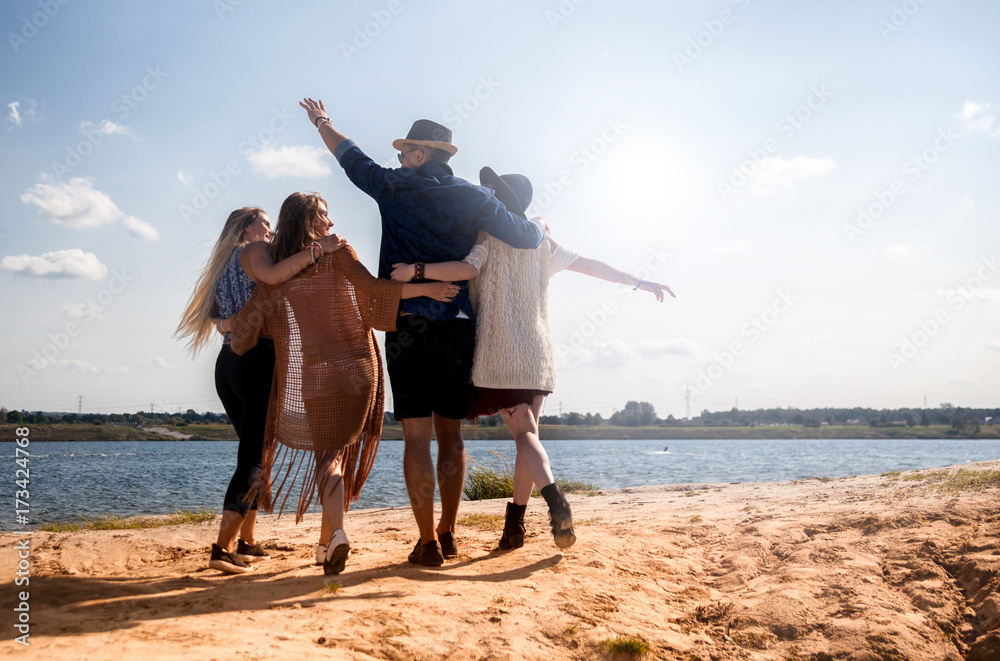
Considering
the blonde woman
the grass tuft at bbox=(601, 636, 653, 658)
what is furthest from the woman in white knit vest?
the grass tuft at bbox=(601, 636, 653, 658)

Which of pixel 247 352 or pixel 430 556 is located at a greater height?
pixel 247 352

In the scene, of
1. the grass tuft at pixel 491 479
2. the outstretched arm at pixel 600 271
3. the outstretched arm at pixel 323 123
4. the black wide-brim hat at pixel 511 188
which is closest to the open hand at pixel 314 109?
the outstretched arm at pixel 323 123

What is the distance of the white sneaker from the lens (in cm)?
311

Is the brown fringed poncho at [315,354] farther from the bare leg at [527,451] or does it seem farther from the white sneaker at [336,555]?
the bare leg at [527,451]

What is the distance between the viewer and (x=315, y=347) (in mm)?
3387

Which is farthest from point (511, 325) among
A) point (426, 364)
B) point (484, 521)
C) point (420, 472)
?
point (484, 521)

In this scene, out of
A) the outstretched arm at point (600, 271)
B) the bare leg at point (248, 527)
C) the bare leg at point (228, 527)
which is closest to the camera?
the bare leg at point (228, 527)

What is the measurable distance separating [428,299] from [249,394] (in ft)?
4.13

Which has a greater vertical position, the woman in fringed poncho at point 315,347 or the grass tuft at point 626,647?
the woman in fringed poncho at point 315,347

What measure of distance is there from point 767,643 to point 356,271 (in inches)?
107

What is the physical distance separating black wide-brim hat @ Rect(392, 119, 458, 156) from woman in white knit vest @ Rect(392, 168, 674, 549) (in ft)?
1.29

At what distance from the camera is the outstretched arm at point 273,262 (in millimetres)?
3275

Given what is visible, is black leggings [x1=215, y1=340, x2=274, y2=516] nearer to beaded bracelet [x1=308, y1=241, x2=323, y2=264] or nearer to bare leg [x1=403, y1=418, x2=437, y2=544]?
beaded bracelet [x1=308, y1=241, x2=323, y2=264]

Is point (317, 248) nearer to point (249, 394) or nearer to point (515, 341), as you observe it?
point (249, 394)
